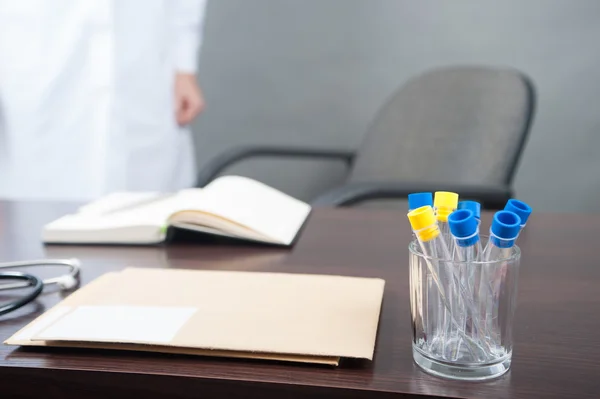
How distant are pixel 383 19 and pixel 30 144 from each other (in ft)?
3.48

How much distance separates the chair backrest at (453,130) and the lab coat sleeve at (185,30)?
1.67 ft

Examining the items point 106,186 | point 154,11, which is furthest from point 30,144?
point 154,11

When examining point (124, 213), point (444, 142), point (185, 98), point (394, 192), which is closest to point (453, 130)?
point (444, 142)

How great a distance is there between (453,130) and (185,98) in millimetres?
686

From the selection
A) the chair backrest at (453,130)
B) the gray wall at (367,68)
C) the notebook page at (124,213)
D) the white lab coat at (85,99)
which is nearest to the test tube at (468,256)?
the notebook page at (124,213)

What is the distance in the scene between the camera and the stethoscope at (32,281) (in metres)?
0.55

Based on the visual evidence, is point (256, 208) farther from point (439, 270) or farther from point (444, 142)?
point (444, 142)

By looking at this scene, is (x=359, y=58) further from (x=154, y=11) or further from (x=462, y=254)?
(x=462, y=254)

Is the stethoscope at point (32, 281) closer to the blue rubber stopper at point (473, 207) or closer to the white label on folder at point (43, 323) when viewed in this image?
the white label on folder at point (43, 323)

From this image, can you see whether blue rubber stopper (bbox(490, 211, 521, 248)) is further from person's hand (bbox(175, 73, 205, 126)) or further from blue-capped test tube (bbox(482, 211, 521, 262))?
person's hand (bbox(175, 73, 205, 126))

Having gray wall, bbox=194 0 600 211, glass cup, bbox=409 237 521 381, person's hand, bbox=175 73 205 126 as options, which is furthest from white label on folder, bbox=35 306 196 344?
gray wall, bbox=194 0 600 211

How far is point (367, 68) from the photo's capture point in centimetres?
194

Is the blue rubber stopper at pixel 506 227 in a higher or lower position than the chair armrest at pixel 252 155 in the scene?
higher

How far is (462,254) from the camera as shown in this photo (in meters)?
0.42
